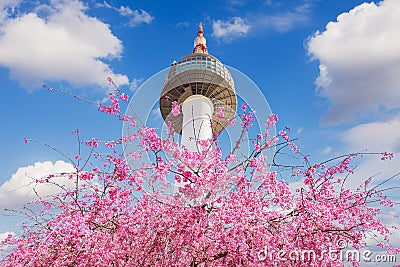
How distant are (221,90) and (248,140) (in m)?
19.0

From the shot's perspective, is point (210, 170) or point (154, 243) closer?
point (154, 243)

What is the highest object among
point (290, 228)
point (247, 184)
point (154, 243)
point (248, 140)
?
point (248, 140)

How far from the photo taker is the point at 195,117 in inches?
898

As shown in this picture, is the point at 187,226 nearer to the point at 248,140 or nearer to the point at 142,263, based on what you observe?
the point at 142,263

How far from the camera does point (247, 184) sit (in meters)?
6.90

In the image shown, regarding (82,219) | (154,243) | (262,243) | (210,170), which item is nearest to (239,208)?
(262,243)

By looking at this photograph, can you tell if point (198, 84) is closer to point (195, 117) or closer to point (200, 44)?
point (195, 117)

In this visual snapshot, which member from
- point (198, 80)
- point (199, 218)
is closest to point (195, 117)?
point (198, 80)

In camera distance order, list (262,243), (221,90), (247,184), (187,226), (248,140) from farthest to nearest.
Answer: (221,90)
(248,140)
(247,184)
(187,226)
(262,243)

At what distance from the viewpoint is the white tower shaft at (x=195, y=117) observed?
21.1 meters

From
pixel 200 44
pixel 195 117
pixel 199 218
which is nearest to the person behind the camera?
pixel 199 218

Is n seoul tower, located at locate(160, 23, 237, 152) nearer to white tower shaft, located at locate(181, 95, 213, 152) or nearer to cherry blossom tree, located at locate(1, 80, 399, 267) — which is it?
white tower shaft, located at locate(181, 95, 213, 152)

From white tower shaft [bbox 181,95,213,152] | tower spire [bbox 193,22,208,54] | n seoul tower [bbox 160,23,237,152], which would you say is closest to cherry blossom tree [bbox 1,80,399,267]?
white tower shaft [bbox 181,95,213,152]

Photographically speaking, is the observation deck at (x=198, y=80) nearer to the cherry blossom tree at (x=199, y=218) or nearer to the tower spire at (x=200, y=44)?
the tower spire at (x=200, y=44)
